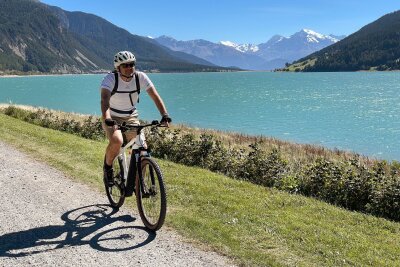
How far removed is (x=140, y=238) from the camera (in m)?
7.23

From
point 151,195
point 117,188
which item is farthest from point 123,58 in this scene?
point 117,188

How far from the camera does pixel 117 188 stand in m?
8.84

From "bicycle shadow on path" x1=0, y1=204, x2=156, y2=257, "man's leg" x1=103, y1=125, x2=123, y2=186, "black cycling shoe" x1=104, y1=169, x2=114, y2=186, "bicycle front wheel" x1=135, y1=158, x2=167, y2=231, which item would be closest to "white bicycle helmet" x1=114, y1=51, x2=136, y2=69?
"man's leg" x1=103, y1=125, x2=123, y2=186

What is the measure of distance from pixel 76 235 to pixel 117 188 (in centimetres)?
162

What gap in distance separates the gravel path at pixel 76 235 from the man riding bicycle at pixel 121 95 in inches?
53.4

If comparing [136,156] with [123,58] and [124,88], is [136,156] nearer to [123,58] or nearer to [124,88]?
[124,88]

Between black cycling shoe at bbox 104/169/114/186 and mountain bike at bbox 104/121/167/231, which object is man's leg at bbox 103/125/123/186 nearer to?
black cycling shoe at bbox 104/169/114/186

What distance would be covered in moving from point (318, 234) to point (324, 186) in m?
5.21

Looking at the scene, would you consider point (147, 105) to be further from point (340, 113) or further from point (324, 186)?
point (324, 186)

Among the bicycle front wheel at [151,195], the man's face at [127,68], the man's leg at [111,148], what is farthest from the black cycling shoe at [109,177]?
the man's face at [127,68]

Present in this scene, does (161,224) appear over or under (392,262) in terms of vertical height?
over

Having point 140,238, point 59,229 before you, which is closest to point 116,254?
point 140,238

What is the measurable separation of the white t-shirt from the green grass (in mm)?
2240

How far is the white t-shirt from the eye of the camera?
764 centimetres
